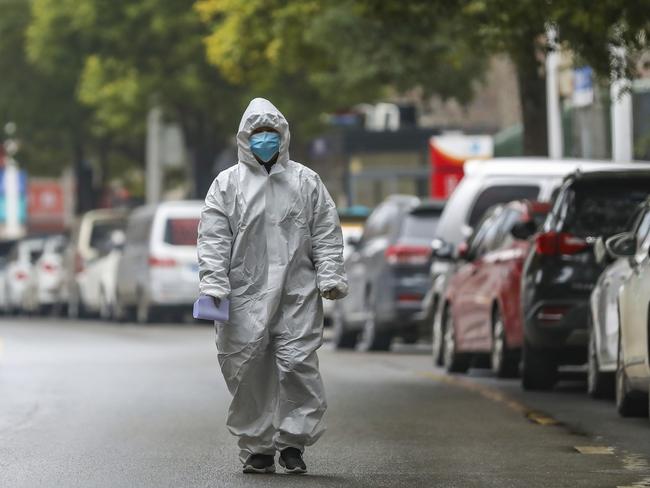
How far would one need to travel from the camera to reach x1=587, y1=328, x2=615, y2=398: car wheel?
1562 centimetres

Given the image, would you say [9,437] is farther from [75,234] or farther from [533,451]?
[75,234]

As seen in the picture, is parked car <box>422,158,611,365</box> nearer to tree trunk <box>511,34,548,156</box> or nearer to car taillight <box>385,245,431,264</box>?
car taillight <box>385,245,431,264</box>

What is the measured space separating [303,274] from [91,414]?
429 cm

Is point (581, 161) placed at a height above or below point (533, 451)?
above

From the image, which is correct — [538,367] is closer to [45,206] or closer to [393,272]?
→ [393,272]

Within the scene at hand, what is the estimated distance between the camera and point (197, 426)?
13688 mm

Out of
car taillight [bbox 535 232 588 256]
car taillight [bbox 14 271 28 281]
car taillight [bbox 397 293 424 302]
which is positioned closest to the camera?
car taillight [bbox 535 232 588 256]

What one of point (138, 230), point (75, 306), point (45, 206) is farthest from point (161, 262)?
point (45, 206)

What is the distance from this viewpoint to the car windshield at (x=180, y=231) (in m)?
33.9

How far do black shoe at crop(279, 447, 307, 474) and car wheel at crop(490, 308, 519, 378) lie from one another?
7.45 meters

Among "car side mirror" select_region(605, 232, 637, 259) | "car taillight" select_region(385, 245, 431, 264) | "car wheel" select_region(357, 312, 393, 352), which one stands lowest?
"car wheel" select_region(357, 312, 393, 352)

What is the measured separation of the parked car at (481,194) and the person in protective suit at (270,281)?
388 inches

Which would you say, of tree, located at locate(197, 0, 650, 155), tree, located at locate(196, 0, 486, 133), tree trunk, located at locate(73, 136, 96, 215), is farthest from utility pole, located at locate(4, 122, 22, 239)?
tree, located at locate(196, 0, 486, 133)

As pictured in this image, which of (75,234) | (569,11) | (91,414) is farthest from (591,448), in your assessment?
(75,234)
